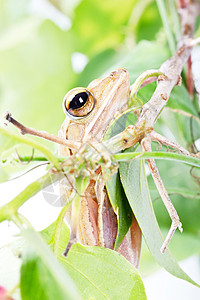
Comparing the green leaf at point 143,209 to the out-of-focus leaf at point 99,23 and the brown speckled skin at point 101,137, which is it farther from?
the out-of-focus leaf at point 99,23

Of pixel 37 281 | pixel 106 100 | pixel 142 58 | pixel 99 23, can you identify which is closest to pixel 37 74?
pixel 99 23

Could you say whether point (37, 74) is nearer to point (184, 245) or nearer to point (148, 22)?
point (148, 22)

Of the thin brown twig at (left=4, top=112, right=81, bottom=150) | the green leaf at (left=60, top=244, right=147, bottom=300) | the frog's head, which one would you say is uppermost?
the frog's head

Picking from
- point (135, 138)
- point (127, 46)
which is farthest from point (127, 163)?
point (127, 46)

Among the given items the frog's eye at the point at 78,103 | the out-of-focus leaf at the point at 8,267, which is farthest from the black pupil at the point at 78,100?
the out-of-focus leaf at the point at 8,267

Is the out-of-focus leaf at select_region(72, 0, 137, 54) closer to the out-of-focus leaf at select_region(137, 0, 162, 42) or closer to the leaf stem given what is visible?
the out-of-focus leaf at select_region(137, 0, 162, 42)

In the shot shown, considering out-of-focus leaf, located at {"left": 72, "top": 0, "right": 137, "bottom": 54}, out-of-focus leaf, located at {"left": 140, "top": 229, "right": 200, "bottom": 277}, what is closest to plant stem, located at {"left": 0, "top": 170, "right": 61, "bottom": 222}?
out-of-focus leaf, located at {"left": 140, "top": 229, "right": 200, "bottom": 277}
